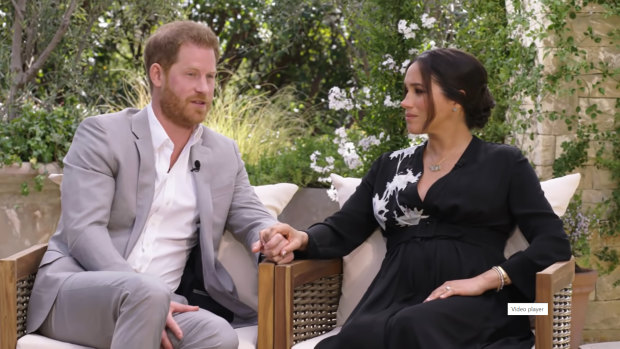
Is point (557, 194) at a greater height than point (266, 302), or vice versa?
point (557, 194)

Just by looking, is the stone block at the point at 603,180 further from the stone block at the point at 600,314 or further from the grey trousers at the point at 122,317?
the grey trousers at the point at 122,317

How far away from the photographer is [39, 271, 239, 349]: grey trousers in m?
2.62

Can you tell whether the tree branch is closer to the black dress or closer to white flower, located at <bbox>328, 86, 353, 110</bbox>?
white flower, located at <bbox>328, 86, 353, 110</bbox>

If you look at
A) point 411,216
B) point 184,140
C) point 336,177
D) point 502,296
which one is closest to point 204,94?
point 184,140

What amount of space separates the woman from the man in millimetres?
302

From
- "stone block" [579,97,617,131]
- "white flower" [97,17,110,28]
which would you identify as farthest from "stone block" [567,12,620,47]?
"white flower" [97,17,110,28]

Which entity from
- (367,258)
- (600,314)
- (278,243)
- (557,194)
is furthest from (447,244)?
(600,314)

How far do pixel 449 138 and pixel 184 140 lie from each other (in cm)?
95

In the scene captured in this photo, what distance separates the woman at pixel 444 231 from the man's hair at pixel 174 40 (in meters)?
0.72

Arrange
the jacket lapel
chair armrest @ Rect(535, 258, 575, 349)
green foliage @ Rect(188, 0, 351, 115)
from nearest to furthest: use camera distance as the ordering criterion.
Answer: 1. chair armrest @ Rect(535, 258, 575, 349)
2. the jacket lapel
3. green foliage @ Rect(188, 0, 351, 115)

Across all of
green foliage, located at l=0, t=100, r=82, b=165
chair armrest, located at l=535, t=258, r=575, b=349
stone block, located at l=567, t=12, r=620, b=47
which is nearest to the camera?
chair armrest, located at l=535, t=258, r=575, b=349

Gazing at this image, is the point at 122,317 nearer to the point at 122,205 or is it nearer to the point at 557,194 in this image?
the point at 122,205

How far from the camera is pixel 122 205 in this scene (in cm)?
303

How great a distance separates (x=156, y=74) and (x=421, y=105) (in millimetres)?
953
